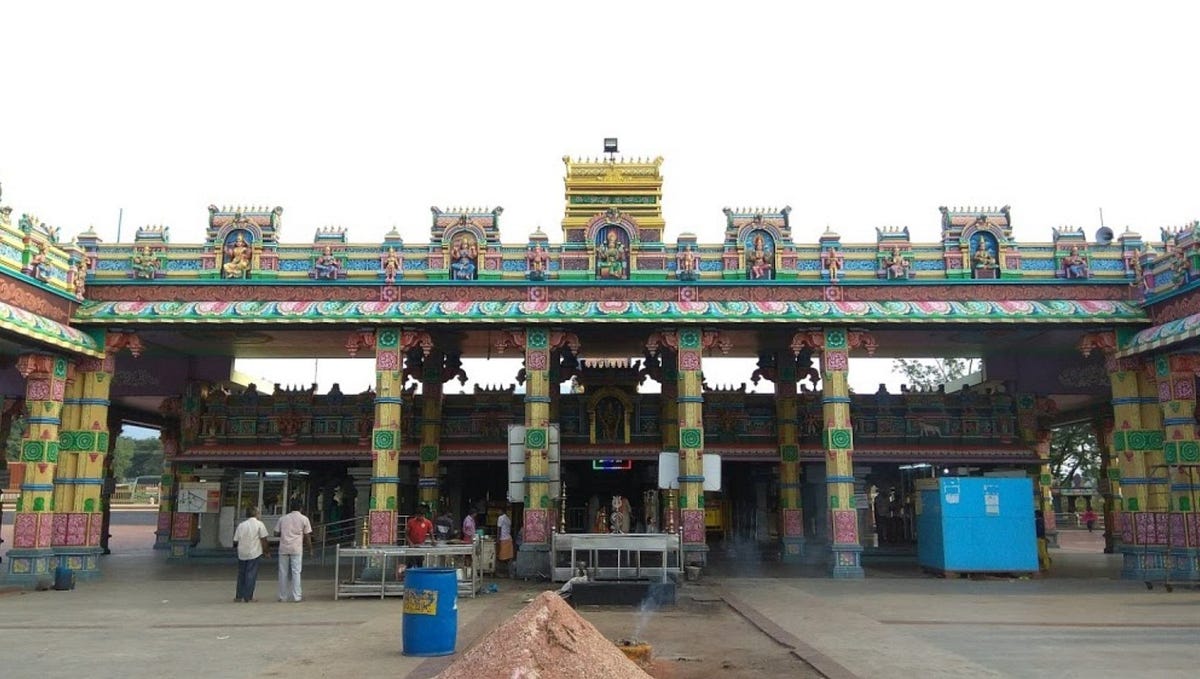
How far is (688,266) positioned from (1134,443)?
11904 mm

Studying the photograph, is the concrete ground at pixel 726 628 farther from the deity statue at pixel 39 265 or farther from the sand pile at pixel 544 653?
the deity statue at pixel 39 265

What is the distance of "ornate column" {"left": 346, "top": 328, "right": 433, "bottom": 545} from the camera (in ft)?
71.6

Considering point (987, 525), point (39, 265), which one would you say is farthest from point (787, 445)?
point (39, 265)

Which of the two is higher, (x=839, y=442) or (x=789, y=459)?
(x=839, y=442)

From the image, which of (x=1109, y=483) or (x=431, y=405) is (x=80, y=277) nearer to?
(x=431, y=405)

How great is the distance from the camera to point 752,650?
460 inches

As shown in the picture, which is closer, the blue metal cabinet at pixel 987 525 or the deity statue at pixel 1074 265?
the blue metal cabinet at pixel 987 525

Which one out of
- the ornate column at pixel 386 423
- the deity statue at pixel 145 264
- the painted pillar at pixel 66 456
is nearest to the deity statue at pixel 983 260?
the ornate column at pixel 386 423

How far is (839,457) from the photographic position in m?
22.2

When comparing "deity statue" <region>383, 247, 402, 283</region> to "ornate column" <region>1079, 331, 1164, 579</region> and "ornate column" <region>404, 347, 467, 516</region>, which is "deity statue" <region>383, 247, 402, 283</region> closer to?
"ornate column" <region>404, 347, 467, 516</region>

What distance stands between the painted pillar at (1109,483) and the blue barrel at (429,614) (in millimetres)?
28772

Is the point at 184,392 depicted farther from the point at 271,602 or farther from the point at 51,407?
the point at 271,602

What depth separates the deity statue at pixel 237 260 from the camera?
23.0m

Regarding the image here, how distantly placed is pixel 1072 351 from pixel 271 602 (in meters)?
24.7
